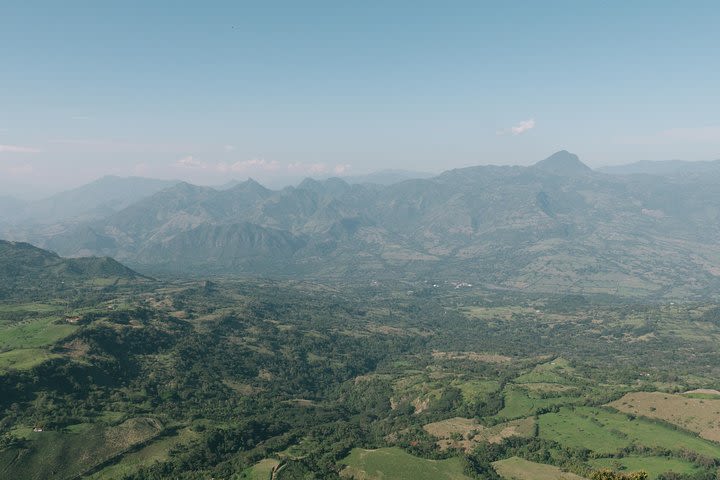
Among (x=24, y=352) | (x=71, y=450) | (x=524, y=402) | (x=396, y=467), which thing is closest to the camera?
(x=396, y=467)

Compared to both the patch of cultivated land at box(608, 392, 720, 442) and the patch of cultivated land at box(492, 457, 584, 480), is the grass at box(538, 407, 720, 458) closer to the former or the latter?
the patch of cultivated land at box(608, 392, 720, 442)

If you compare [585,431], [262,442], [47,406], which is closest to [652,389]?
[585,431]

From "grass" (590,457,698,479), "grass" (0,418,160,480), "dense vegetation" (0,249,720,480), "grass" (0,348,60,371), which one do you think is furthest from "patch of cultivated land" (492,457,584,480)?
"grass" (0,348,60,371)

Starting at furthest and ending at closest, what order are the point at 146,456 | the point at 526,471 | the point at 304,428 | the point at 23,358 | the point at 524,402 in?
1. the point at 524,402
2. the point at 23,358
3. the point at 304,428
4. the point at 146,456
5. the point at 526,471

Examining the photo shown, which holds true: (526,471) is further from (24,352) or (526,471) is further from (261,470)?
(24,352)

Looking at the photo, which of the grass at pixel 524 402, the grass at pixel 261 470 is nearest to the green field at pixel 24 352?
the grass at pixel 261 470

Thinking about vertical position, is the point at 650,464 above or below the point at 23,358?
below

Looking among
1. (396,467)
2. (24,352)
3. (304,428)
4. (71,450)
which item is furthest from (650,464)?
(24,352)
